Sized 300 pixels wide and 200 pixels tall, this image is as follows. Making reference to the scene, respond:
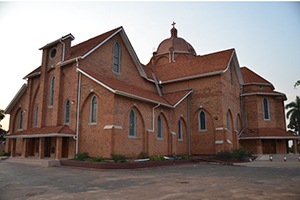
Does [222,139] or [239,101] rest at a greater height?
[239,101]

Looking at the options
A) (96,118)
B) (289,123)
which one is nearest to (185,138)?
(96,118)

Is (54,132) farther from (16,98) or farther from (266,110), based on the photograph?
(266,110)

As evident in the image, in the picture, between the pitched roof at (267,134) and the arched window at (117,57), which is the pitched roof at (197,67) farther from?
the pitched roof at (267,134)

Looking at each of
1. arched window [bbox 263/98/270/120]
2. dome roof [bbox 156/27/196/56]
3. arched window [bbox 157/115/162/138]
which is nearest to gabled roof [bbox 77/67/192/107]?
arched window [bbox 157/115/162/138]

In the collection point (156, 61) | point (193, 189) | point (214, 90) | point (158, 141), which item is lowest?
point (193, 189)

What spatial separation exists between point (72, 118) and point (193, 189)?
1294 cm

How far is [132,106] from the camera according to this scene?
1905 cm

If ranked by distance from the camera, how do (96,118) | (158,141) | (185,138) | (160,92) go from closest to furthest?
(96,118)
(158,141)
(185,138)
(160,92)

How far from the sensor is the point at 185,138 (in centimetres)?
2527

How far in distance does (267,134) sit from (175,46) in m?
19.1

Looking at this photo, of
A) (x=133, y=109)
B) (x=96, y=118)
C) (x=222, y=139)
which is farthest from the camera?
(x=222, y=139)

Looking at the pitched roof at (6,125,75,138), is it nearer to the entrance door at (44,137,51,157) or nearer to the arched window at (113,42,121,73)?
the entrance door at (44,137,51,157)

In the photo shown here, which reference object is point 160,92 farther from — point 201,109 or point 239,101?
point 239,101

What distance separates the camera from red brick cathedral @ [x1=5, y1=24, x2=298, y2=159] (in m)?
18.2
